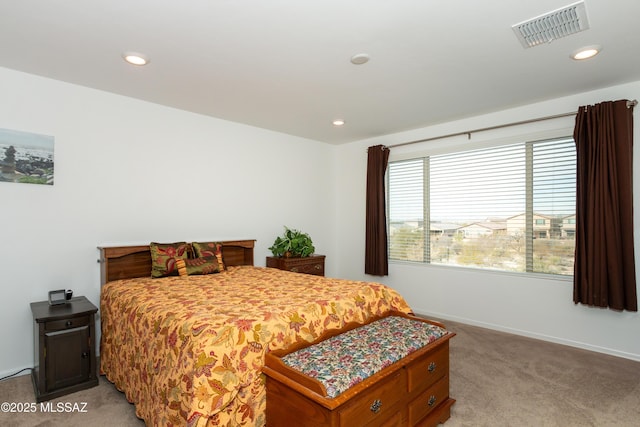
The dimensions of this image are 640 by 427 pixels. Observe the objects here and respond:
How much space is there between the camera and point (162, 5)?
199 cm

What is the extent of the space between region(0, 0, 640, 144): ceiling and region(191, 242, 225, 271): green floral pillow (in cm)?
147

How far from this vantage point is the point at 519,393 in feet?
8.31

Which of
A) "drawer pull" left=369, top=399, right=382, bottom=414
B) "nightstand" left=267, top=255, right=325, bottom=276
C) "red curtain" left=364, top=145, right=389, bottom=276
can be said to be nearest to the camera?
"drawer pull" left=369, top=399, right=382, bottom=414

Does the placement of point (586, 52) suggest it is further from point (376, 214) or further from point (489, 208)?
point (376, 214)

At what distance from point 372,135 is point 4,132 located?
3991 mm

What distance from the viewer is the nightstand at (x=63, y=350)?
244 cm

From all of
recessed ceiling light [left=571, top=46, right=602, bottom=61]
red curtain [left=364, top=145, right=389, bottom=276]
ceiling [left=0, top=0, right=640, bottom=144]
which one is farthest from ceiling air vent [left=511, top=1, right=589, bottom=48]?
red curtain [left=364, top=145, right=389, bottom=276]

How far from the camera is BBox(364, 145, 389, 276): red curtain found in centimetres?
489

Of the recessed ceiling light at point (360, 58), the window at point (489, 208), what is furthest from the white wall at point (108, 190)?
the recessed ceiling light at point (360, 58)

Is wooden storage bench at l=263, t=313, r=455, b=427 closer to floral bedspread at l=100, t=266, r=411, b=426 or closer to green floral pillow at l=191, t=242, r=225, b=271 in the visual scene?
floral bedspread at l=100, t=266, r=411, b=426

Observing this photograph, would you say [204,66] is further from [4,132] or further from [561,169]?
[561,169]

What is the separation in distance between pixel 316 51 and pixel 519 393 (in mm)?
2881

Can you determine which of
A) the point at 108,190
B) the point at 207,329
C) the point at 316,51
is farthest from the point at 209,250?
the point at 316,51

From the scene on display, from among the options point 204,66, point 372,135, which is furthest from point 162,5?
point 372,135
